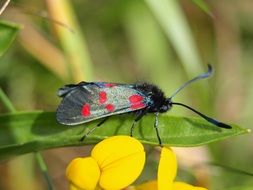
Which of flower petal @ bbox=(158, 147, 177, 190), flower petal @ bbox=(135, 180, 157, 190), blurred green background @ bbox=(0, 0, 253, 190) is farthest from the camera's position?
blurred green background @ bbox=(0, 0, 253, 190)

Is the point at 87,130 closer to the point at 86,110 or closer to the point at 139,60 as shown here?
the point at 86,110

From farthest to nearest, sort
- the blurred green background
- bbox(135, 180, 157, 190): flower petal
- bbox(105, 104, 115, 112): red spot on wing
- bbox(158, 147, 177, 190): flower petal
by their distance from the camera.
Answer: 1. the blurred green background
2. bbox(105, 104, 115, 112): red spot on wing
3. bbox(135, 180, 157, 190): flower petal
4. bbox(158, 147, 177, 190): flower petal

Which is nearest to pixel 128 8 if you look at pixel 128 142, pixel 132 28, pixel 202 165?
pixel 132 28

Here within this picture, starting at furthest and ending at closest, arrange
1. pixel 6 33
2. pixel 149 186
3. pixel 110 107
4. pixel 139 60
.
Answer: pixel 139 60, pixel 6 33, pixel 110 107, pixel 149 186

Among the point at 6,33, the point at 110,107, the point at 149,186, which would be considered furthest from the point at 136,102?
the point at 6,33

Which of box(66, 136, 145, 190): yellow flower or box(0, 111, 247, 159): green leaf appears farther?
box(0, 111, 247, 159): green leaf

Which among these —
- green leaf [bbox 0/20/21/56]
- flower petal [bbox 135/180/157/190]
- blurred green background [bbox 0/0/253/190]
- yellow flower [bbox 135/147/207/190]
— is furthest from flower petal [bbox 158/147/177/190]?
blurred green background [bbox 0/0/253/190]

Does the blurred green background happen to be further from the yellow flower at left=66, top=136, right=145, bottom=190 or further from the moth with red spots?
the yellow flower at left=66, top=136, right=145, bottom=190

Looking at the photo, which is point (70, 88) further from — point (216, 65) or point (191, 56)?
point (216, 65)
